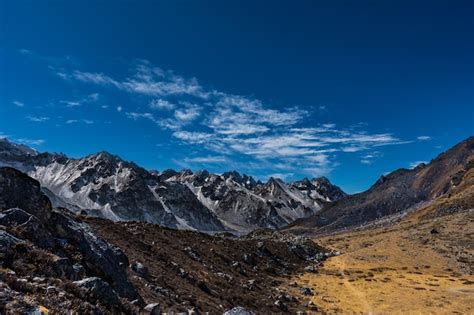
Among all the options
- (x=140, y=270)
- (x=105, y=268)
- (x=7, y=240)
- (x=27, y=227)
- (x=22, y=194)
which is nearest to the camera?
(x=7, y=240)

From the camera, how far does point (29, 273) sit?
11172 mm

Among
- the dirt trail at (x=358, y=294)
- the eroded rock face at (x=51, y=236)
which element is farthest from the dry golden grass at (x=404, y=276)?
the eroded rock face at (x=51, y=236)

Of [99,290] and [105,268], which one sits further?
[105,268]

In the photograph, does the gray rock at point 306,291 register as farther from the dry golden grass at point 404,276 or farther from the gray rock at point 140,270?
the gray rock at point 140,270

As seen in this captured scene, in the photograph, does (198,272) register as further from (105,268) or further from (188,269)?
(105,268)

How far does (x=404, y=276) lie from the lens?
2318 inches

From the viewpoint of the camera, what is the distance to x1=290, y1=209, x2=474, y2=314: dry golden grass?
39.2 meters

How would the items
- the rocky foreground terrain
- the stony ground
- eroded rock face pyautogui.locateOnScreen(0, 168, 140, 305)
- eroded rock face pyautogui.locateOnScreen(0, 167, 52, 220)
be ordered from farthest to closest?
the stony ground, eroded rock face pyautogui.locateOnScreen(0, 167, 52, 220), eroded rock face pyautogui.locateOnScreen(0, 168, 140, 305), the rocky foreground terrain

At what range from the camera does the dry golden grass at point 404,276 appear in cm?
3925

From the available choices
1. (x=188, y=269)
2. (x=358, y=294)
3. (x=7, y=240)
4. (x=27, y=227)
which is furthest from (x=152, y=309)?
(x=358, y=294)

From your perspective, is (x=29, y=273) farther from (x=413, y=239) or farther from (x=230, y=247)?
(x=413, y=239)

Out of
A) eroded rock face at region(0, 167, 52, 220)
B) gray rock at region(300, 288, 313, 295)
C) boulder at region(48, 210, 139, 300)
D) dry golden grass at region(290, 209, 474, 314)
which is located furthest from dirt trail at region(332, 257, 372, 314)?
eroded rock face at region(0, 167, 52, 220)

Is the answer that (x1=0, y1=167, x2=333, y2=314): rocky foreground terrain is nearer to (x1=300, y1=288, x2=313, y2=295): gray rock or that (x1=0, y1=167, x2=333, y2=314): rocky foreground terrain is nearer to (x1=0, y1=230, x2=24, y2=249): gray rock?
(x1=0, y1=230, x2=24, y2=249): gray rock

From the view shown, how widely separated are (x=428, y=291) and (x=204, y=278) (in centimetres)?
3046
